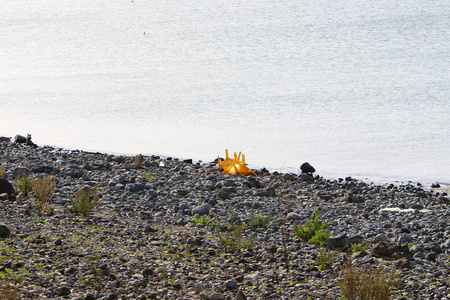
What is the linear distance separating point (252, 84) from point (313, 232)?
18.2 metres

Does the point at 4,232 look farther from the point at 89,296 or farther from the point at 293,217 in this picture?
the point at 293,217

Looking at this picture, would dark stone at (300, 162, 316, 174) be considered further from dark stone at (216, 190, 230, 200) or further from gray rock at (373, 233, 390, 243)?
gray rock at (373, 233, 390, 243)

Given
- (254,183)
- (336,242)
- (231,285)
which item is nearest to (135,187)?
(254,183)

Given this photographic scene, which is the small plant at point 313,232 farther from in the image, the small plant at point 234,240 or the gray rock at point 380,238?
the small plant at point 234,240

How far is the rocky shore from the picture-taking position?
598cm

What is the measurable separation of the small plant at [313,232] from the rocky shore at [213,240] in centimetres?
11

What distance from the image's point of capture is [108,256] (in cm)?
673

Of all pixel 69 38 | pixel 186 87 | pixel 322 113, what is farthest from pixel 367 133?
pixel 69 38

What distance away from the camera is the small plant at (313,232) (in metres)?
7.53

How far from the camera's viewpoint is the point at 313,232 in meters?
7.74

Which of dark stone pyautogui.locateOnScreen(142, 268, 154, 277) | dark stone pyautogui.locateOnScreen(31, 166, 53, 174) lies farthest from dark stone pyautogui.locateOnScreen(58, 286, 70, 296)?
dark stone pyautogui.locateOnScreen(31, 166, 53, 174)

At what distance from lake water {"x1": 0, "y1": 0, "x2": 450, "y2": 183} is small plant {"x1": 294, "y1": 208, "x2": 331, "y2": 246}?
18.8ft

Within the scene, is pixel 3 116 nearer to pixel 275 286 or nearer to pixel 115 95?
pixel 115 95

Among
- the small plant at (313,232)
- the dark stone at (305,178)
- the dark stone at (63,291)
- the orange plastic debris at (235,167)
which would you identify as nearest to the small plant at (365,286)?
the small plant at (313,232)
